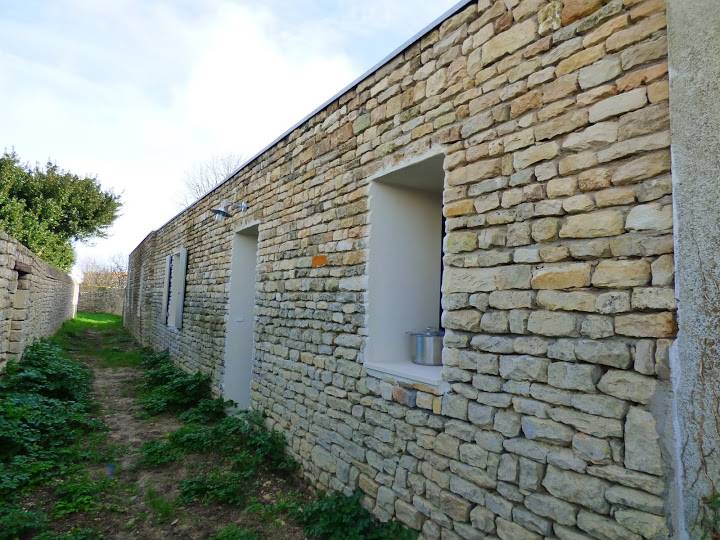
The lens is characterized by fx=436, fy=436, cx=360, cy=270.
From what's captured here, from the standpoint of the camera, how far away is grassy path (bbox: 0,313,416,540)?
3.30m

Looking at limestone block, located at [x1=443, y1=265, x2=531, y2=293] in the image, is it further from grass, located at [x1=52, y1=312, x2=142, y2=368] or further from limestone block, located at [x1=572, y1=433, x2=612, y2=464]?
grass, located at [x1=52, y1=312, x2=142, y2=368]

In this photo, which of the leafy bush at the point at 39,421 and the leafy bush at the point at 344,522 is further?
the leafy bush at the point at 39,421

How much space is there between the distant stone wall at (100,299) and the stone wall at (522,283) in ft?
90.8

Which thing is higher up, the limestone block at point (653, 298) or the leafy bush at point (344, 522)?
the limestone block at point (653, 298)

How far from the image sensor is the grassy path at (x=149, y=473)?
10.8 feet

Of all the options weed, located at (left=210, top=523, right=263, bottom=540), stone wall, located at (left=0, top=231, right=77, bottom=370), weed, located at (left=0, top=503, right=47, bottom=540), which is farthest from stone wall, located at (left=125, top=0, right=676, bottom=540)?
stone wall, located at (left=0, top=231, right=77, bottom=370)

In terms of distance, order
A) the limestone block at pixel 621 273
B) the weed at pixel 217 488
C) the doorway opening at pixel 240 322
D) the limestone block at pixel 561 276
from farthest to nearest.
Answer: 1. the doorway opening at pixel 240 322
2. the weed at pixel 217 488
3. the limestone block at pixel 561 276
4. the limestone block at pixel 621 273

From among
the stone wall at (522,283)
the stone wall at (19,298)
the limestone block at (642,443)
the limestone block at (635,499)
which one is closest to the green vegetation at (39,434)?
the stone wall at (19,298)

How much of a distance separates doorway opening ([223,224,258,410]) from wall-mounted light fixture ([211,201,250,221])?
36 cm

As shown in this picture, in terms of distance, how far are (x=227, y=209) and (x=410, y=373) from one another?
4788mm

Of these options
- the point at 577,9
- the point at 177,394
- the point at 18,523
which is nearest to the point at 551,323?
the point at 577,9

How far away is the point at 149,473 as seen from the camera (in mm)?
4379

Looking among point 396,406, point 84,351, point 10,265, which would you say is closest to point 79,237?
point 84,351

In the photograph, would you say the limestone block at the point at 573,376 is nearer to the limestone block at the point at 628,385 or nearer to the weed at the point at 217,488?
the limestone block at the point at 628,385
